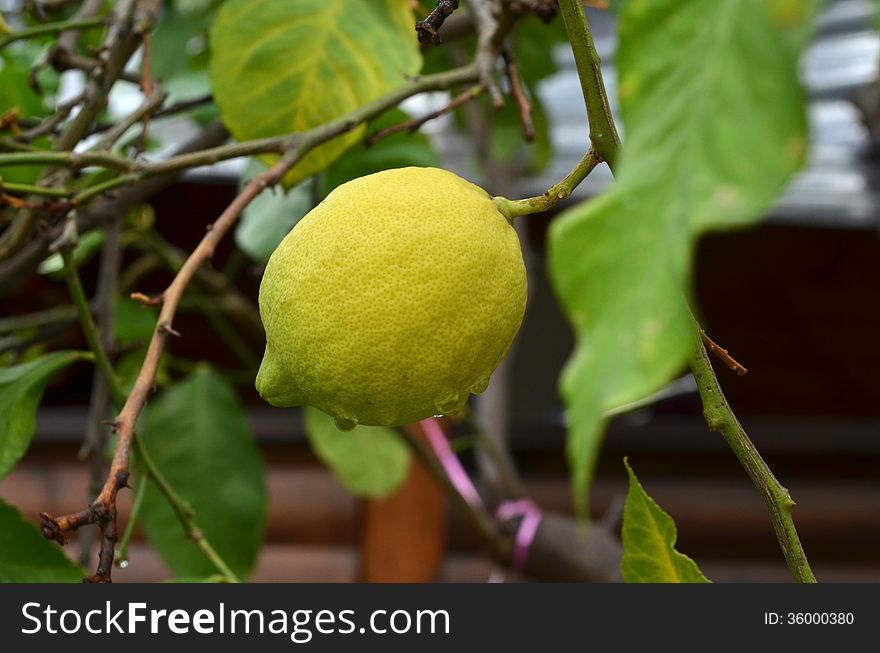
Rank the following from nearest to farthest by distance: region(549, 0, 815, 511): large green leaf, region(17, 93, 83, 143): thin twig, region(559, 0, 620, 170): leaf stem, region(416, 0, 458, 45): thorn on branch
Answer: region(549, 0, 815, 511): large green leaf < region(559, 0, 620, 170): leaf stem < region(416, 0, 458, 45): thorn on branch < region(17, 93, 83, 143): thin twig

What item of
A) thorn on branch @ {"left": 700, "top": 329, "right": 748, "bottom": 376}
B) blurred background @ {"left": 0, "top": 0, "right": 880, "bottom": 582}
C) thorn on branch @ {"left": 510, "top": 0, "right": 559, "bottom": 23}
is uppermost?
thorn on branch @ {"left": 510, "top": 0, "right": 559, "bottom": 23}

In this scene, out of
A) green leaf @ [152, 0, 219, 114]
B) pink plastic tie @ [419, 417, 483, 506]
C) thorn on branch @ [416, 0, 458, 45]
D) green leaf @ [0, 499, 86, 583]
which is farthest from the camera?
pink plastic tie @ [419, 417, 483, 506]

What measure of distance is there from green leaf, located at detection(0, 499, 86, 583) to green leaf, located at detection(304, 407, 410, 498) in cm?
66

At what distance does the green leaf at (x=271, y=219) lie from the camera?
2.54 ft

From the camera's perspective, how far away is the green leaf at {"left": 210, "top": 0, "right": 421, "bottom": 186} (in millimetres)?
624

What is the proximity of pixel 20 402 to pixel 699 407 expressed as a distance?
1702 millimetres


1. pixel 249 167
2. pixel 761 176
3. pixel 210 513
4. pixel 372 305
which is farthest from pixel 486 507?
pixel 761 176

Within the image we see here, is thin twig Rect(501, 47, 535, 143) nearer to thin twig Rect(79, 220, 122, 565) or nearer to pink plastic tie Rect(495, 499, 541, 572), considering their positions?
thin twig Rect(79, 220, 122, 565)

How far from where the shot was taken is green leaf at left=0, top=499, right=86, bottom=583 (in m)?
0.54

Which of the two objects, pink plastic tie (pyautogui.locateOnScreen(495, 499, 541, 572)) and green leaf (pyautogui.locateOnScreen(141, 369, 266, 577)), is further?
pink plastic tie (pyautogui.locateOnScreen(495, 499, 541, 572))

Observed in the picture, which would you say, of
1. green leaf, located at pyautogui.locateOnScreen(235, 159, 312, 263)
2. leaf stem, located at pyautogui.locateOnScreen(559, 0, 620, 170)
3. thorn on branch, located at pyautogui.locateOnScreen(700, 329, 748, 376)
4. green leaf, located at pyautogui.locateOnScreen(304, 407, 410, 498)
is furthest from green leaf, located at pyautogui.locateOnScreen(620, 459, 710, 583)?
green leaf, located at pyautogui.locateOnScreen(304, 407, 410, 498)

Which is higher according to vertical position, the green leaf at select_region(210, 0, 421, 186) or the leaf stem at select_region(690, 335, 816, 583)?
the green leaf at select_region(210, 0, 421, 186)

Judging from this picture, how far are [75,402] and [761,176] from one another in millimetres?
2040

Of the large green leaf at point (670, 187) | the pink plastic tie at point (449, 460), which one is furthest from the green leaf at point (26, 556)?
the pink plastic tie at point (449, 460)
